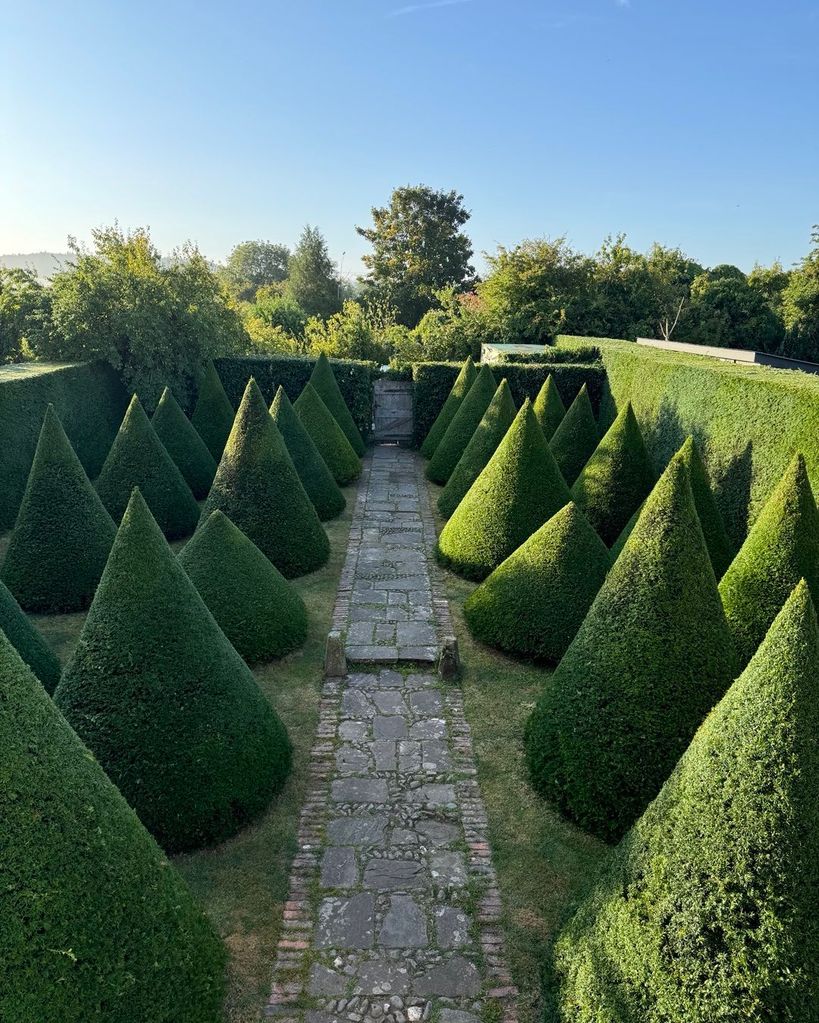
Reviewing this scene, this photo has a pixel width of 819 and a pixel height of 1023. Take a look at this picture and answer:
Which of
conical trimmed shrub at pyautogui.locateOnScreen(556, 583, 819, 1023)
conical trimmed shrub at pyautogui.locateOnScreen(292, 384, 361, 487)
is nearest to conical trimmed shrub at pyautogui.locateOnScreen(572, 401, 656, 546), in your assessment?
conical trimmed shrub at pyautogui.locateOnScreen(292, 384, 361, 487)

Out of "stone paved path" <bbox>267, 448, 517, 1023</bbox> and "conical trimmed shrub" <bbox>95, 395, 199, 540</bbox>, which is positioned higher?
"conical trimmed shrub" <bbox>95, 395, 199, 540</bbox>

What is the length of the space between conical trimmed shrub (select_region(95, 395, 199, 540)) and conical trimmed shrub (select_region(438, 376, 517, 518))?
535 cm

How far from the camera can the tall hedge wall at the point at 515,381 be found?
2077 cm

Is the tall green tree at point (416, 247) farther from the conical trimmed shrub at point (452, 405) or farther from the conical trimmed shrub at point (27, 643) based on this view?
the conical trimmed shrub at point (27, 643)

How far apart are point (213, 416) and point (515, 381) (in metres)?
8.96

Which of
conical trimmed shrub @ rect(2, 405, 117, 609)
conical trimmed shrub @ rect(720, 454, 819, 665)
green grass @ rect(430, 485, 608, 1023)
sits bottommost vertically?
green grass @ rect(430, 485, 608, 1023)

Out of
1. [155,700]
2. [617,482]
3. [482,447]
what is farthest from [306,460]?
[155,700]

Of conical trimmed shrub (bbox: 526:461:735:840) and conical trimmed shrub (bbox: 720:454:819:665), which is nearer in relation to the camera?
conical trimmed shrub (bbox: 526:461:735:840)

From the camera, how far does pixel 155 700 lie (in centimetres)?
538

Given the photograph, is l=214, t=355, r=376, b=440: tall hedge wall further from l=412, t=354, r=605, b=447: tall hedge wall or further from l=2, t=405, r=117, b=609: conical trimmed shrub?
l=2, t=405, r=117, b=609: conical trimmed shrub

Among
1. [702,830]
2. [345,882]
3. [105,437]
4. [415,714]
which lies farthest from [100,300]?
[702,830]

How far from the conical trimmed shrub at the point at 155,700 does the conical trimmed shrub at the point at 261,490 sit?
5.29 meters

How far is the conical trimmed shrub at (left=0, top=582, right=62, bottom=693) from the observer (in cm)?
663

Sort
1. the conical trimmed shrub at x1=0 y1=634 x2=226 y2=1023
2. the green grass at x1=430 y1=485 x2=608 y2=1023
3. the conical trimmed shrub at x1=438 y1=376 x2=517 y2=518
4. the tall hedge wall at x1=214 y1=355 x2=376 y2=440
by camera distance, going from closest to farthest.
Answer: the conical trimmed shrub at x1=0 y1=634 x2=226 y2=1023, the green grass at x1=430 y1=485 x2=608 y2=1023, the conical trimmed shrub at x1=438 y1=376 x2=517 y2=518, the tall hedge wall at x1=214 y1=355 x2=376 y2=440
